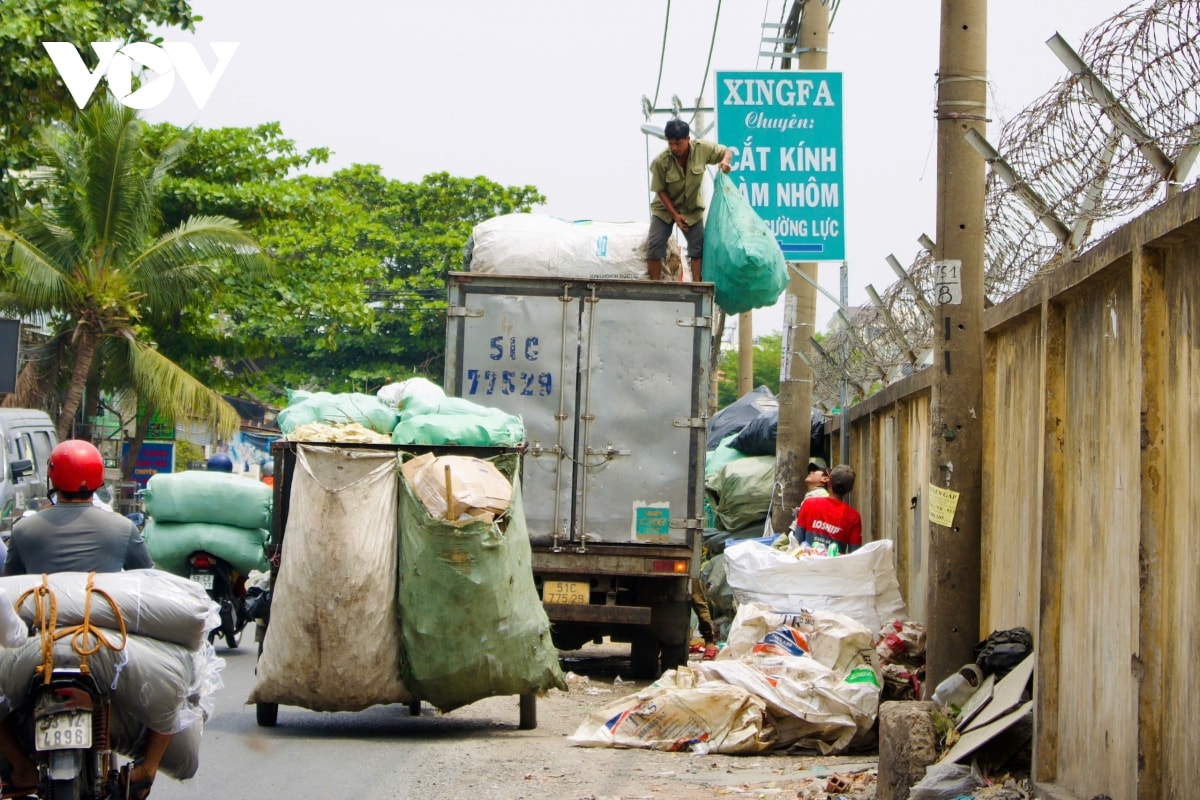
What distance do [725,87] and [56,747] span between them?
9234mm

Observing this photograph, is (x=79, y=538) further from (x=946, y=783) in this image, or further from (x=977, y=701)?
(x=977, y=701)

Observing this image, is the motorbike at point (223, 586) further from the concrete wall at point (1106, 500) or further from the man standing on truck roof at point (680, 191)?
the concrete wall at point (1106, 500)

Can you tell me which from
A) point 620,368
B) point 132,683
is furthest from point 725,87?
point 132,683

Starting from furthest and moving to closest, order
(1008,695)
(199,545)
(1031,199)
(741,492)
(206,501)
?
(741,492)
(206,501)
(199,545)
(1008,695)
(1031,199)

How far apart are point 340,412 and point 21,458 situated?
677 centimetres

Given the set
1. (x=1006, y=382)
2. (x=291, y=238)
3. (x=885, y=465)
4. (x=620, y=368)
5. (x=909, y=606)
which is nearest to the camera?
(x=1006, y=382)

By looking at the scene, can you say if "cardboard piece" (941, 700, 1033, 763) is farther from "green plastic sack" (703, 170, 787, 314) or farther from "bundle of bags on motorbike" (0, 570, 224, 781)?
"green plastic sack" (703, 170, 787, 314)

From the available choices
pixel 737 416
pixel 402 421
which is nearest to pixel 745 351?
pixel 737 416

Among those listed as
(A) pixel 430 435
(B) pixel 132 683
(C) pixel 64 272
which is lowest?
(B) pixel 132 683

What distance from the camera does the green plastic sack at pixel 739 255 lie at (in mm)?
11281

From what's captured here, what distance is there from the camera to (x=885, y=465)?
40.4 feet

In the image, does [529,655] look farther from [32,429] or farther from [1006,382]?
[32,429]

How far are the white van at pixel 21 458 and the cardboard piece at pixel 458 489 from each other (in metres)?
6.50

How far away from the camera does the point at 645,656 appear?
11.9 m
